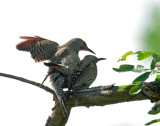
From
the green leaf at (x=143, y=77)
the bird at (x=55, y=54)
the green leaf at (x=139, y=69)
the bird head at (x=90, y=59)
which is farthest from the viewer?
the bird head at (x=90, y=59)

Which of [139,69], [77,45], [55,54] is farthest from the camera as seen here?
[77,45]

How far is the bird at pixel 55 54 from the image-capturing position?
4949mm

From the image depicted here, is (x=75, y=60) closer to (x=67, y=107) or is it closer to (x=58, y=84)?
(x=58, y=84)

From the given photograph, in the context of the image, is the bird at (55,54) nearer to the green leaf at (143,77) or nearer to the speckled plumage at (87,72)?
the speckled plumage at (87,72)

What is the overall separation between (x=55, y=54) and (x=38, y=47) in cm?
43

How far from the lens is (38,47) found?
582 centimetres

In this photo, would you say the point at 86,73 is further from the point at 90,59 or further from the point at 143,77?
the point at 143,77

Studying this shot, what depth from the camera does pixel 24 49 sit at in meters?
5.79

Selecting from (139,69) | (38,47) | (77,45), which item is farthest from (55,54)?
(139,69)

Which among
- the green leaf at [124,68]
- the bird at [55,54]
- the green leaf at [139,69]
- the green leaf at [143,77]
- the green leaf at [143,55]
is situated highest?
the green leaf at [143,55]

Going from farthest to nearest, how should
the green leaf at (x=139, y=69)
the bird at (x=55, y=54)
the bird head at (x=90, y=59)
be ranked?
the bird head at (x=90, y=59), the bird at (x=55, y=54), the green leaf at (x=139, y=69)

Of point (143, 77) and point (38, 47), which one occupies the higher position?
point (143, 77)

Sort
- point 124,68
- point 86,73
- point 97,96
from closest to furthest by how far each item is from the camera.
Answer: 1. point 124,68
2. point 97,96
3. point 86,73

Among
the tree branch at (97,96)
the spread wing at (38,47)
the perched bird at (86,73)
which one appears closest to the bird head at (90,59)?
the perched bird at (86,73)
